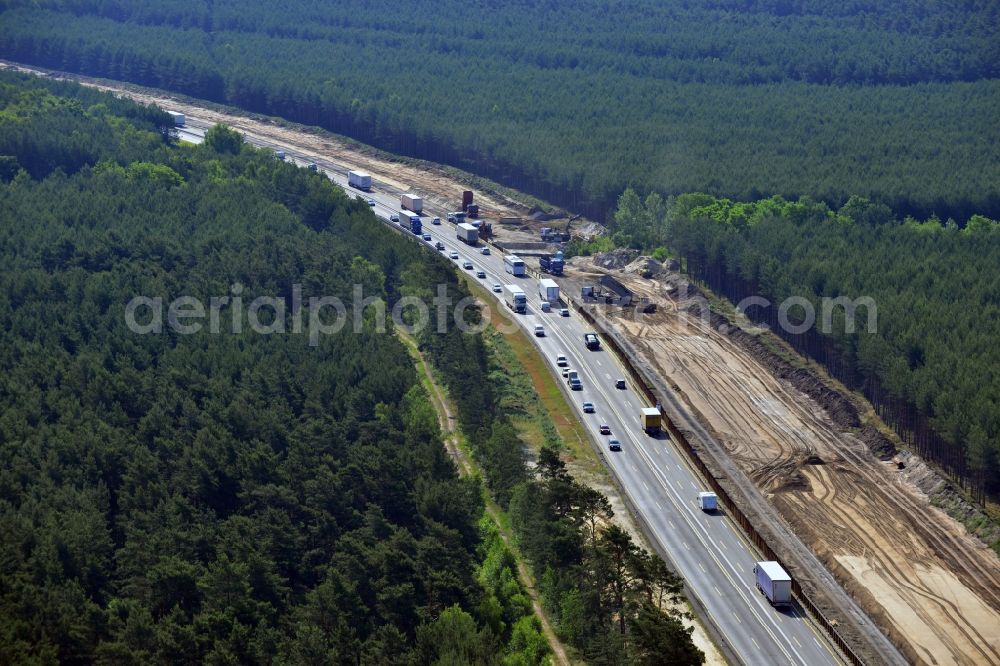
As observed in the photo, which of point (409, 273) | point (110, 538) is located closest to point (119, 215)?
point (409, 273)

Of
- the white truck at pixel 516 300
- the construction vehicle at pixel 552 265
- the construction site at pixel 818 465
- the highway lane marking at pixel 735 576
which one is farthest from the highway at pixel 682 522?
the construction vehicle at pixel 552 265

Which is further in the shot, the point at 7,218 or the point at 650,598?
the point at 7,218

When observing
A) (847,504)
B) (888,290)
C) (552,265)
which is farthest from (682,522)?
(552,265)

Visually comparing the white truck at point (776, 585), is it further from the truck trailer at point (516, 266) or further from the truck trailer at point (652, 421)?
the truck trailer at point (516, 266)

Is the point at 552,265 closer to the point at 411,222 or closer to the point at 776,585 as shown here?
the point at 411,222

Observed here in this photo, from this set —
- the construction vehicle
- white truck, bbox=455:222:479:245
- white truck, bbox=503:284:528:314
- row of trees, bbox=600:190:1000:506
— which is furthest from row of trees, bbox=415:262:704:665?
white truck, bbox=455:222:479:245

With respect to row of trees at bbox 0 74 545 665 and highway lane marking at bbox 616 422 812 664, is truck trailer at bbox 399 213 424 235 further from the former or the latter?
highway lane marking at bbox 616 422 812 664

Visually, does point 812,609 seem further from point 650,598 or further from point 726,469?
point 726,469
